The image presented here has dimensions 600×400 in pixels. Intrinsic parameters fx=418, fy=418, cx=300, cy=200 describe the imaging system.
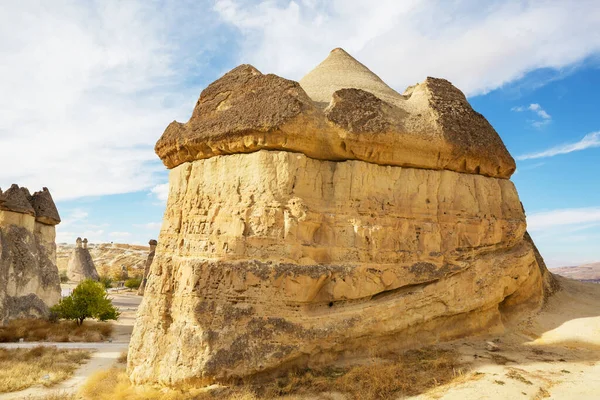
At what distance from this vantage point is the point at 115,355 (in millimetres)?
12750

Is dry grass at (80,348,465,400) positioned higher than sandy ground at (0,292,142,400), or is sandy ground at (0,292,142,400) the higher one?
dry grass at (80,348,465,400)

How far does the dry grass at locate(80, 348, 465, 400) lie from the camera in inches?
262

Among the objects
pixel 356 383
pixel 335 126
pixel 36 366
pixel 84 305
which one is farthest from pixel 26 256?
pixel 356 383

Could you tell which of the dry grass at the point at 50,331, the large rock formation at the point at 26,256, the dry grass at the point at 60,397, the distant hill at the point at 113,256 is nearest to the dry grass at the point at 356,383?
the dry grass at the point at 60,397

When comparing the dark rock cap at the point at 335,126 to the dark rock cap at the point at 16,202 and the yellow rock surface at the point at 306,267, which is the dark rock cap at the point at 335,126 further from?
the dark rock cap at the point at 16,202

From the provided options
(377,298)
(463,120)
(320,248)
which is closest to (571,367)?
(377,298)

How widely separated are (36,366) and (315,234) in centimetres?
831

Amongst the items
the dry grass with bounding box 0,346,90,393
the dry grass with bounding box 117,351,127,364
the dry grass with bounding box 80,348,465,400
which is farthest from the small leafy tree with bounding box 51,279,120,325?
the dry grass with bounding box 80,348,465,400

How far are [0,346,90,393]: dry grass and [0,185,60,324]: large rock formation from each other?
472 centimetres

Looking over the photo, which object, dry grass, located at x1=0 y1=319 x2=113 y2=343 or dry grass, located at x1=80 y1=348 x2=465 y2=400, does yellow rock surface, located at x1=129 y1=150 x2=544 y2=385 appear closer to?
dry grass, located at x1=80 y1=348 x2=465 y2=400

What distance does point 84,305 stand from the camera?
17.7m

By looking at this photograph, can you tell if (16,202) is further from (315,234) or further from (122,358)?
(315,234)

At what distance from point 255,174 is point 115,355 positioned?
28.1ft

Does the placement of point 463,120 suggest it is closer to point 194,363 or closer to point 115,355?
point 194,363
